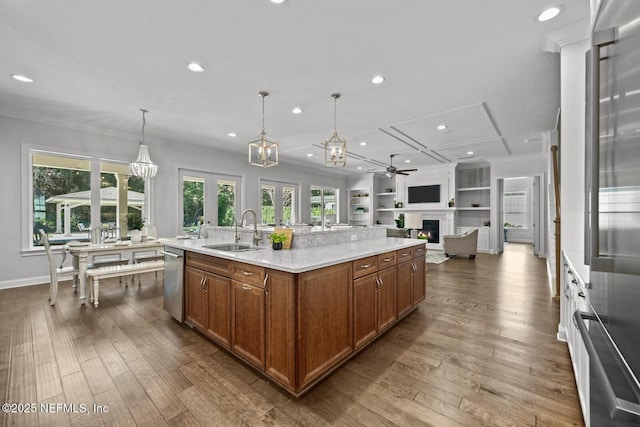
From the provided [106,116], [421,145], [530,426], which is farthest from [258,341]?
[421,145]

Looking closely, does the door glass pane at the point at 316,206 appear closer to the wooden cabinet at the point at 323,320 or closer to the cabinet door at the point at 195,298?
the cabinet door at the point at 195,298

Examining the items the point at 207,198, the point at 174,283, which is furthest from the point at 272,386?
the point at 207,198

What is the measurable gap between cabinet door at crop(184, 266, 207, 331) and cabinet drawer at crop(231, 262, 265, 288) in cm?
55

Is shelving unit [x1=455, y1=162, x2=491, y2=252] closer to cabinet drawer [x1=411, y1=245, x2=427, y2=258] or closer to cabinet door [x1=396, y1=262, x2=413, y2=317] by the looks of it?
cabinet drawer [x1=411, y1=245, x2=427, y2=258]

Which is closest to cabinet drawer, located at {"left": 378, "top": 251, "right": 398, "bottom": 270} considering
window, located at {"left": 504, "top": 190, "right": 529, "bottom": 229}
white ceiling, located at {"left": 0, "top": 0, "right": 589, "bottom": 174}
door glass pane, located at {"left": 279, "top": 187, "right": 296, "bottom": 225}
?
white ceiling, located at {"left": 0, "top": 0, "right": 589, "bottom": 174}

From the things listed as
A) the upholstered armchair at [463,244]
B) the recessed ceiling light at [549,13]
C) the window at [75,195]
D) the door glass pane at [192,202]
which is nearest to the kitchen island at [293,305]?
the recessed ceiling light at [549,13]

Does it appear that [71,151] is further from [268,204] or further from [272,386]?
[272,386]

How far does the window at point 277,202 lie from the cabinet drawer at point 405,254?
4819 mm

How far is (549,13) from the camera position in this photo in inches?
85.2

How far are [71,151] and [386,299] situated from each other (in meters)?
5.91

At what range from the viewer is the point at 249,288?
205 centimetres

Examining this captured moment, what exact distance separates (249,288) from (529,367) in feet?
7.62

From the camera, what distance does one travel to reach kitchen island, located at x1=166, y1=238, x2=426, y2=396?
5.82 feet

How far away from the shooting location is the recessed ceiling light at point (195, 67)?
2902mm
